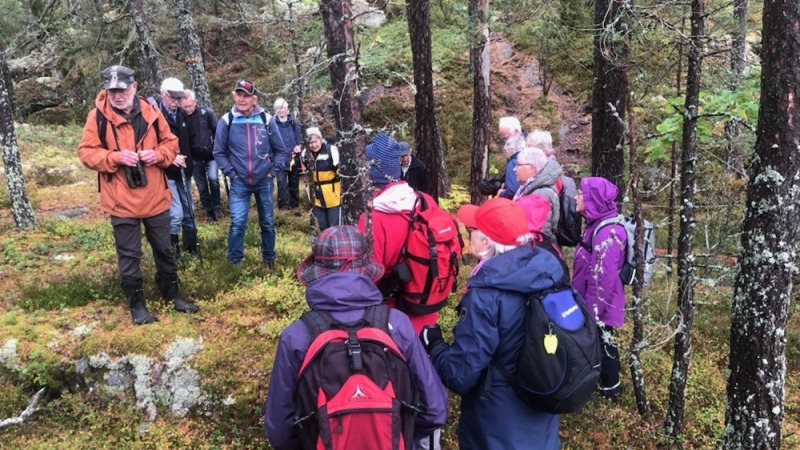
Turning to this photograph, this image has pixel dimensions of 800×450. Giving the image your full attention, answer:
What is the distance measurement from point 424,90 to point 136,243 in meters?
6.10

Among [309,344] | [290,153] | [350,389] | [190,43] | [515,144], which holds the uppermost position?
[190,43]

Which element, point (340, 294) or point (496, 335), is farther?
point (496, 335)

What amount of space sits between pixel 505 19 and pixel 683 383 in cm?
1668

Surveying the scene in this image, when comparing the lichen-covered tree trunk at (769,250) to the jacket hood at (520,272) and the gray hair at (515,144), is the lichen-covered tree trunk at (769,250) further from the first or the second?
the gray hair at (515,144)

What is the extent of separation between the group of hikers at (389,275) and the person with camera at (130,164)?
0.01 metres

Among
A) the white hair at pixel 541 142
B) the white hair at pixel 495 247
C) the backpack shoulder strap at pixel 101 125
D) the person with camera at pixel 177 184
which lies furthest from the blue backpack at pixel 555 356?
the person with camera at pixel 177 184

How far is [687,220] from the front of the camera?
13.5ft

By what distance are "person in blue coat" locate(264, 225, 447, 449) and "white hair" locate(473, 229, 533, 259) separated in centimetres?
71

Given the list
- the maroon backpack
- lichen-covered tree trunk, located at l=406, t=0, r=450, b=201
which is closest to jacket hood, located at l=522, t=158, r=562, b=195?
the maroon backpack

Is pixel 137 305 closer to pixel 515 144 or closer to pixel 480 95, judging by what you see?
pixel 515 144

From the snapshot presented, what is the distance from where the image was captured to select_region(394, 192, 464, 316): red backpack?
385cm

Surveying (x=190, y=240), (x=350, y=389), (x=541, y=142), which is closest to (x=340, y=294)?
(x=350, y=389)

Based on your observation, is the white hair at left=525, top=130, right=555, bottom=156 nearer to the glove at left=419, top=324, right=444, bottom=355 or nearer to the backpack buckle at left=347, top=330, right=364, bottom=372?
the glove at left=419, top=324, right=444, bottom=355

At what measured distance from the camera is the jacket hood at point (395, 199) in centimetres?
378
